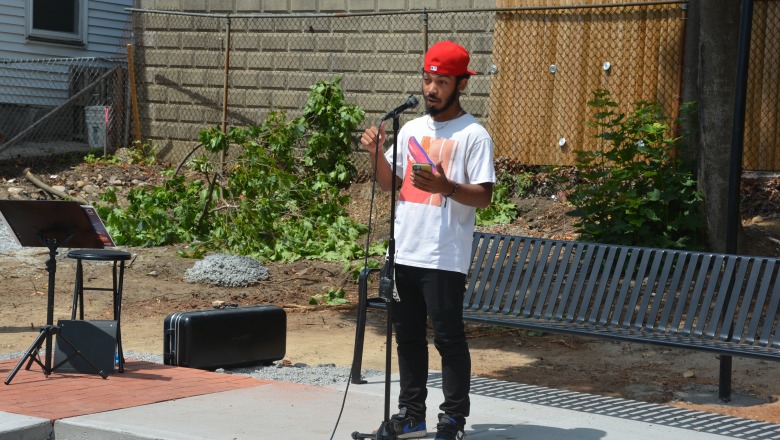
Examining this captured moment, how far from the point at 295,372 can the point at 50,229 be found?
73.2 inches

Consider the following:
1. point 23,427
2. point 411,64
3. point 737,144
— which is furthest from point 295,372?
point 411,64

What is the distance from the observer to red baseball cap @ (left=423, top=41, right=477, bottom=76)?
193 inches

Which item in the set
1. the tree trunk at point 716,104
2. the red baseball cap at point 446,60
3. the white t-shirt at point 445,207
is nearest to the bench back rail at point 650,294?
the white t-shirt at point 445,207

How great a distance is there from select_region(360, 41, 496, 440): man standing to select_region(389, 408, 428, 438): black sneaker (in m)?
0.01

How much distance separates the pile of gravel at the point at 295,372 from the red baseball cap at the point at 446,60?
2.62m

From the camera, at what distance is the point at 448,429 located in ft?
16.2

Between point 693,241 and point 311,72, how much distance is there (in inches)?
311

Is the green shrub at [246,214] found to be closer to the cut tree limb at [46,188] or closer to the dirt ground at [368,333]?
the dirt ground at [368,333]

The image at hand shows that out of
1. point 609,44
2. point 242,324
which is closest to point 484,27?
point 609,44

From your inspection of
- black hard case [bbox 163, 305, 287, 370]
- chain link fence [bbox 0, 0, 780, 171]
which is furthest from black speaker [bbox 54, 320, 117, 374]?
chain link fence [bbox 0, 0, 780, 171]

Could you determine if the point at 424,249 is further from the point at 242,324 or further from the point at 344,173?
the point at 344,173

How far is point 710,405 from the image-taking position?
Result: 22.4 ft

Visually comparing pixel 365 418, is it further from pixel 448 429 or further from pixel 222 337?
pixel 222 337

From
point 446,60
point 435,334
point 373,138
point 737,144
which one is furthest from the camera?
point 737,144
